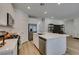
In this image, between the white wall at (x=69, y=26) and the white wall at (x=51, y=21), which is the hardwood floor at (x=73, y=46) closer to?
the white wall at (x=69, y=26)

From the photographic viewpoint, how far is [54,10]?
56.5 inches

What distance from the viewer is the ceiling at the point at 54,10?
135 cm

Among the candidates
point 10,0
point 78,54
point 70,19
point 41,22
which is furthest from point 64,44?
point 10,0

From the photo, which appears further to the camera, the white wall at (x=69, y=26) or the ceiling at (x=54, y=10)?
the white wall at (x=69, y=26)

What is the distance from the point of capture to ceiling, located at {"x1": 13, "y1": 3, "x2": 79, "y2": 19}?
1348 mm

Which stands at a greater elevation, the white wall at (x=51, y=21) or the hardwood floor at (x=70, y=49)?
the white wall at (x=51, y=21)

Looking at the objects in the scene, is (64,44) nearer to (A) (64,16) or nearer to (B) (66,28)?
(B) (66,28)

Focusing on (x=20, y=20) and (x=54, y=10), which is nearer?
(x=54, y=10)

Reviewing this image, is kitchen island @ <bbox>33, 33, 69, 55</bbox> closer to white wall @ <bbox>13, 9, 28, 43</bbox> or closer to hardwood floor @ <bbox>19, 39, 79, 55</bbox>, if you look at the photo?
hardwood floor @ <bbox>19, 39, 79, 55</bbox>

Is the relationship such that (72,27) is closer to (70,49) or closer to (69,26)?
(69,26)

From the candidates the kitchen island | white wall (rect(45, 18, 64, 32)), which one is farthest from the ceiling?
the kitchen island

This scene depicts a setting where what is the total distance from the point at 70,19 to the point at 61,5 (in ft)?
0.87

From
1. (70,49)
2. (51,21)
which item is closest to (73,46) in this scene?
(70,49)

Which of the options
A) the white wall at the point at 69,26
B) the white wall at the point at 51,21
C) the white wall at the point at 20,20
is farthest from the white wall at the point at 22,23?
the white wall at the point at 69,26
